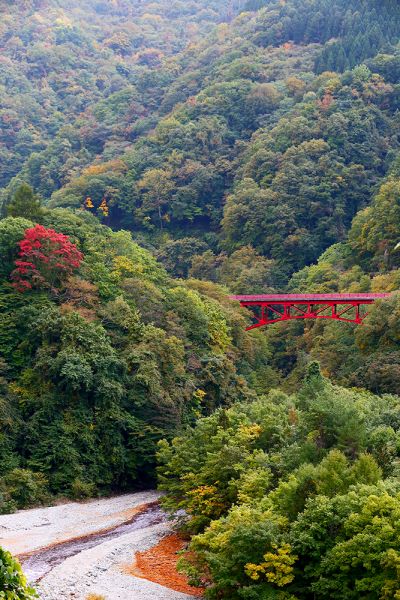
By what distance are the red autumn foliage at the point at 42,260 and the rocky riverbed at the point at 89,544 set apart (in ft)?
41.5

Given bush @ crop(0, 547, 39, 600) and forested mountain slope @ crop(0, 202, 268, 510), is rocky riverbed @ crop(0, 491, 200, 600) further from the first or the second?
bush @ crop(0, 547, 39, 600)

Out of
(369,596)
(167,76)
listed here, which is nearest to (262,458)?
(369,596)

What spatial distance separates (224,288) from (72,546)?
42.8 m

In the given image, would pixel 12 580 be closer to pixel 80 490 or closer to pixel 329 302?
pixel 80 490

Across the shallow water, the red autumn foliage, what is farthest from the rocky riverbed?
the red autumn foliage

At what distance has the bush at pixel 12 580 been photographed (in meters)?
14.6

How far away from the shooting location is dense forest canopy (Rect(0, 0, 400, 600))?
2905 cm

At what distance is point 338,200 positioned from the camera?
94.4m

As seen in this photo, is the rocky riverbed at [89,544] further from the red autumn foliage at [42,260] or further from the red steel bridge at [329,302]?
the red steel bridge at [329,302]

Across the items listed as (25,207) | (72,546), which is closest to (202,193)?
(25,207)

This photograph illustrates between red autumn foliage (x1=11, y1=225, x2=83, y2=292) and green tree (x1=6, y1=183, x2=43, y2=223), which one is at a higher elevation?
green tree (x1=6, y1=183, x2=43, y2=223)

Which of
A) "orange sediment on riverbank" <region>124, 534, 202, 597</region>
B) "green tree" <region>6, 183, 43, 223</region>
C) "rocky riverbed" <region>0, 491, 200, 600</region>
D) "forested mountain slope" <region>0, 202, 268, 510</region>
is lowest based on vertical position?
"orange sediment on riverbank" <region>124, 534, 202, 597</region>

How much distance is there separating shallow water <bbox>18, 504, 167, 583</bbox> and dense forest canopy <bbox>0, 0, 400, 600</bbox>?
1.61 m

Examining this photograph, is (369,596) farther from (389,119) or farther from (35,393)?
(389,119)
